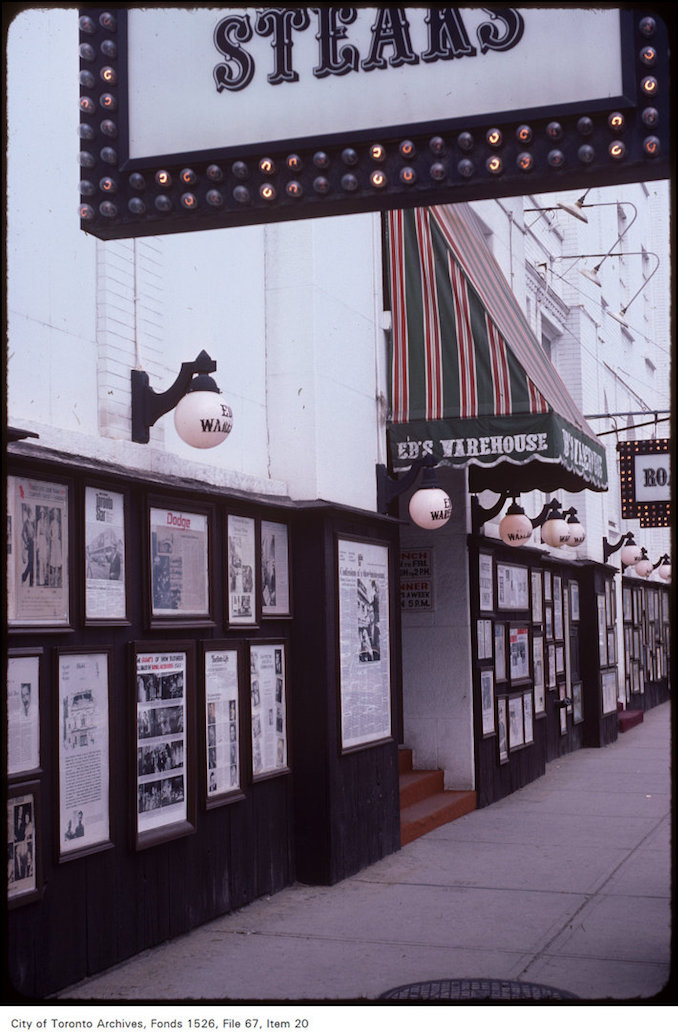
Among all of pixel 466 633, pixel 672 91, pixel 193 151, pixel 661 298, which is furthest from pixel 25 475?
pixel 661 298

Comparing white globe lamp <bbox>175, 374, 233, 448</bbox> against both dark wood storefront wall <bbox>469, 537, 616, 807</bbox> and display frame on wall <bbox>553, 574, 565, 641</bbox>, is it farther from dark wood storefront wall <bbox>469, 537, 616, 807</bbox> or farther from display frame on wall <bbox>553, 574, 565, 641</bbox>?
display frame on wall <bbox>553, 574, 565, 641</bbox>

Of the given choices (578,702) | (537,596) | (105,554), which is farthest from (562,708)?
(105,554)

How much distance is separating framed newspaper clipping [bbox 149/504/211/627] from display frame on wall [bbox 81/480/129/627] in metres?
0.27

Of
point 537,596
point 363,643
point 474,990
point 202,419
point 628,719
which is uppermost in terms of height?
point 202,419

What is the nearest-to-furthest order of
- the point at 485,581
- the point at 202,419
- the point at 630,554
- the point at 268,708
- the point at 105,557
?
the point at 105,557
the point at 202,419
the point at 268,708
the point at 485,581
the point at 630,554

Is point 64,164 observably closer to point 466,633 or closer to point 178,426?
point 178,426

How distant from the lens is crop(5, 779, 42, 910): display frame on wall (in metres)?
5.86

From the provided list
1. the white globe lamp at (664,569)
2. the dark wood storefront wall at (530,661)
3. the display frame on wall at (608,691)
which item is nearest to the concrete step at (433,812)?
the dark wood storefront wall at (530,661)

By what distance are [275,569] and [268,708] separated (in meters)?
0.98

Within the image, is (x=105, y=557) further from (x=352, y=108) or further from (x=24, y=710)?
(x=352, y=108)

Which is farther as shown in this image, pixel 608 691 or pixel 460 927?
pixel 608 691

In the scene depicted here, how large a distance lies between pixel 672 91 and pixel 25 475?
3.60 meters

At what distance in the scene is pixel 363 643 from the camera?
33.2ft

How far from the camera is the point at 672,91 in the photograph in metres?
3.79
